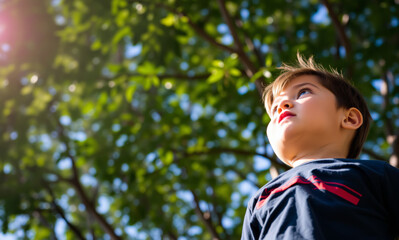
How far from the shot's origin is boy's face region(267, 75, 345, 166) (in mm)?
1580

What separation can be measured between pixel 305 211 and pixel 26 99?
445 centimetres

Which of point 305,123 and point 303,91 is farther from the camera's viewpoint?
point 303,91

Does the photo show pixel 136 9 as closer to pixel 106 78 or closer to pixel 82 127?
pixel 106 78

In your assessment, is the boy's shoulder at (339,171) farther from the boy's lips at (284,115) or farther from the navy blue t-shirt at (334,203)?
the boy's lips at (284,115)

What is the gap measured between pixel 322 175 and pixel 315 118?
0.83 ft

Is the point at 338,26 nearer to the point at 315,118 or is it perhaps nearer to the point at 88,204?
the point at 315,118

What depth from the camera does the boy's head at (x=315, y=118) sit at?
159cm

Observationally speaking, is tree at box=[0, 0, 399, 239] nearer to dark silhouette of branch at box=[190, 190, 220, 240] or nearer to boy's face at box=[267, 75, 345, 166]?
dark silhouette of branch at box=[190, 190, 220, 240]

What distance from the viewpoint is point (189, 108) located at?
7.88 metres

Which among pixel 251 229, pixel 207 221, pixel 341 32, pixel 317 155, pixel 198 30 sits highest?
pixel 198 30

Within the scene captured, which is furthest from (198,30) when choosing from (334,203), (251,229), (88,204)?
(88,204)

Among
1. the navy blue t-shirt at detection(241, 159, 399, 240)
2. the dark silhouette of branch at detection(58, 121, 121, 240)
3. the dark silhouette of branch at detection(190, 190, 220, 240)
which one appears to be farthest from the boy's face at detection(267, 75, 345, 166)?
the dark silhouette of branch at detection(58, 121, 121, 240)

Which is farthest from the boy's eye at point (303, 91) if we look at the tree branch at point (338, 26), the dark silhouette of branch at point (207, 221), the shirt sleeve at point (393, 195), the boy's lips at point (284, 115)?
the dark silhouette of branch at point (207, 221)

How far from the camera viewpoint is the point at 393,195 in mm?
1348
